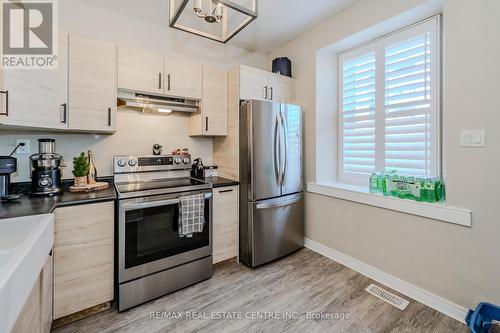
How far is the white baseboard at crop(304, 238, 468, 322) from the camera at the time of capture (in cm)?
166

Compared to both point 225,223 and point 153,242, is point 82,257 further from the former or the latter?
point 225,223

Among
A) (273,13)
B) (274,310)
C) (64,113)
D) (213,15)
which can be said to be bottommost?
(274,310)

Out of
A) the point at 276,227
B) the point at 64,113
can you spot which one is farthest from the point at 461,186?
the point at 64,113

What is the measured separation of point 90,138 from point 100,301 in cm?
144

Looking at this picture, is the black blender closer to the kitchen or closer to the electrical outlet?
the kitchen

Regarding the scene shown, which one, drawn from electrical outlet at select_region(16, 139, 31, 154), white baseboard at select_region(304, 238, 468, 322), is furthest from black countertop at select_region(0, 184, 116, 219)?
white baseboard at select_region(304, 238, 468, 322)

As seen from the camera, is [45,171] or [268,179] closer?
[45,171]

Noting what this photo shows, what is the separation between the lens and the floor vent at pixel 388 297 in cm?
179

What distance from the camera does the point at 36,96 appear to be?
1.62 m

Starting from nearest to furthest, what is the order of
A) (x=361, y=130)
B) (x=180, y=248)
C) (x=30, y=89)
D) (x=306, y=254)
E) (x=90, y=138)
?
(x=30, y=89)
(x=180, y=248)
(x=90, y=138)
(x=361, y=130)
(x=306, y=254)

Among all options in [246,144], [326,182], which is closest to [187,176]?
[246,144]

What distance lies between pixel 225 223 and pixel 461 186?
1969mm

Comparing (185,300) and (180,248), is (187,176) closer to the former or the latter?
(180,248)

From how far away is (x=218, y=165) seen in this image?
2.85 meters
